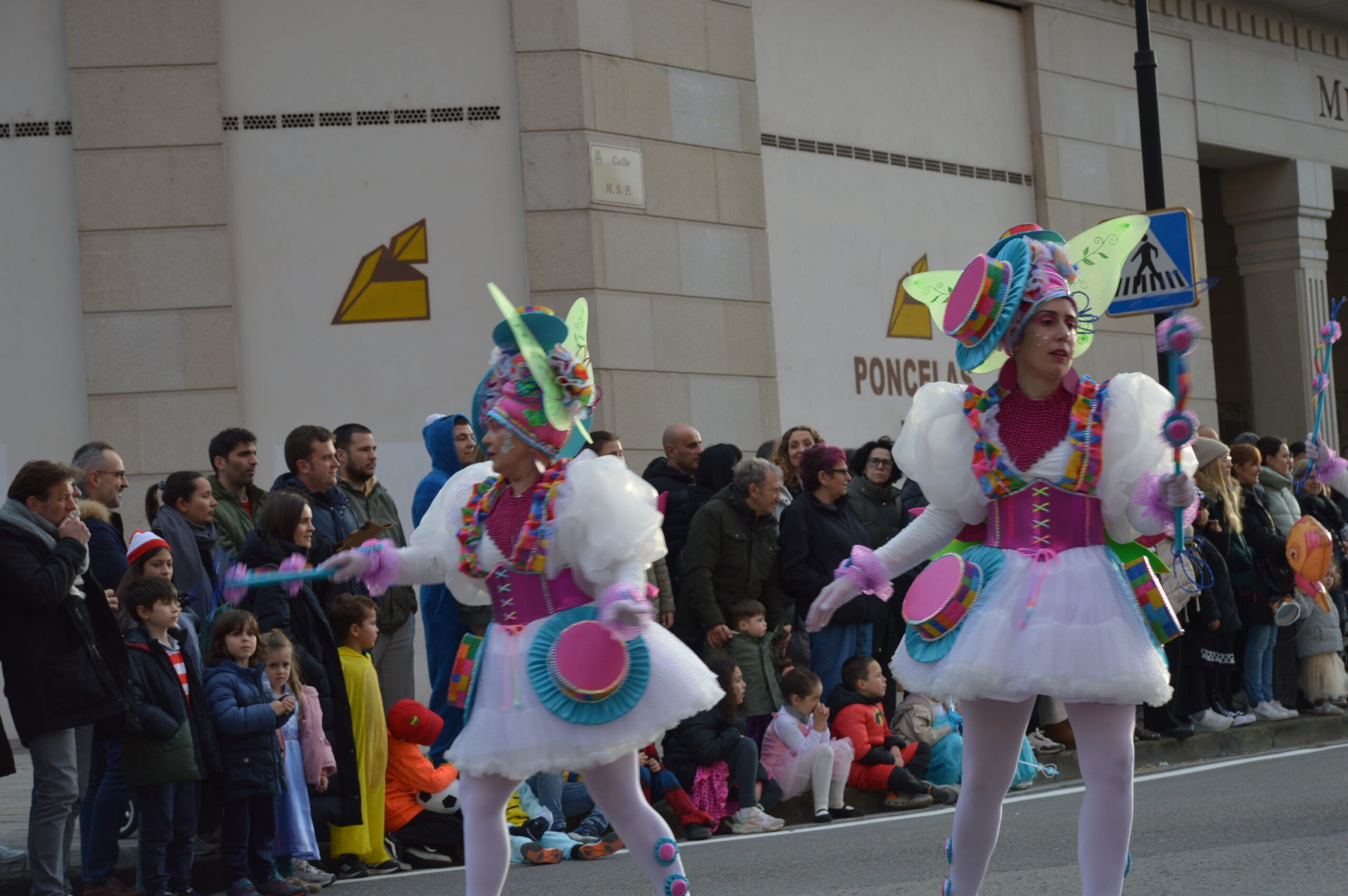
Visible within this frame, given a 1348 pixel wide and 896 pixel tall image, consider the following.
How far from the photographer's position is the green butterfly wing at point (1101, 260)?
5.96 m

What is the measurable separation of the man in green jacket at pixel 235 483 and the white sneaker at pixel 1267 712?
25.7 ft

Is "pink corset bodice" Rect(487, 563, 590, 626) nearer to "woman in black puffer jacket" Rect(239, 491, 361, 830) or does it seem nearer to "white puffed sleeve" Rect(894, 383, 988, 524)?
"white puffed sleeve" Rect(894, 383, 988, 524)

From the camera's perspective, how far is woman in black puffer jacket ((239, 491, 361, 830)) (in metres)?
8.46

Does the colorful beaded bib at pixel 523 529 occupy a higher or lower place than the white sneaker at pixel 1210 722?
higher

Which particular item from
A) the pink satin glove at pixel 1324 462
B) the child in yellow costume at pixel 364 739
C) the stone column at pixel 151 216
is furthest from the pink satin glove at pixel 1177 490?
the stone column at pixel 151 216

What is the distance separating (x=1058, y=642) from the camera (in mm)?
5277

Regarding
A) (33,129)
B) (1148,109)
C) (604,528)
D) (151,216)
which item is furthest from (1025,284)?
(33,129)

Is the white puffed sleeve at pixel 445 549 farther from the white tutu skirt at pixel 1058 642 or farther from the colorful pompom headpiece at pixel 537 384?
the white tutu skirt at pixel 1058 642

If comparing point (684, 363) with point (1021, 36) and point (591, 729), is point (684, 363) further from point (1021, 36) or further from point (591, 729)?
point (591, 729)

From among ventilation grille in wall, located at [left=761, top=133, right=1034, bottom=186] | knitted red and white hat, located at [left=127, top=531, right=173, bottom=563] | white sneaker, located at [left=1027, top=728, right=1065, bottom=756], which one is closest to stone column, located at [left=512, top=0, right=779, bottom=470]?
ventilation grille in wall, located at [left=761, top=133, right=1034, bottom=186]

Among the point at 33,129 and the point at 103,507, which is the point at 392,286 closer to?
the point at 33,129

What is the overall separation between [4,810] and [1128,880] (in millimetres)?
6239

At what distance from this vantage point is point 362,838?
27.9 ft

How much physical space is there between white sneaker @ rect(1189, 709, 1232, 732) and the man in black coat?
8.04 m
